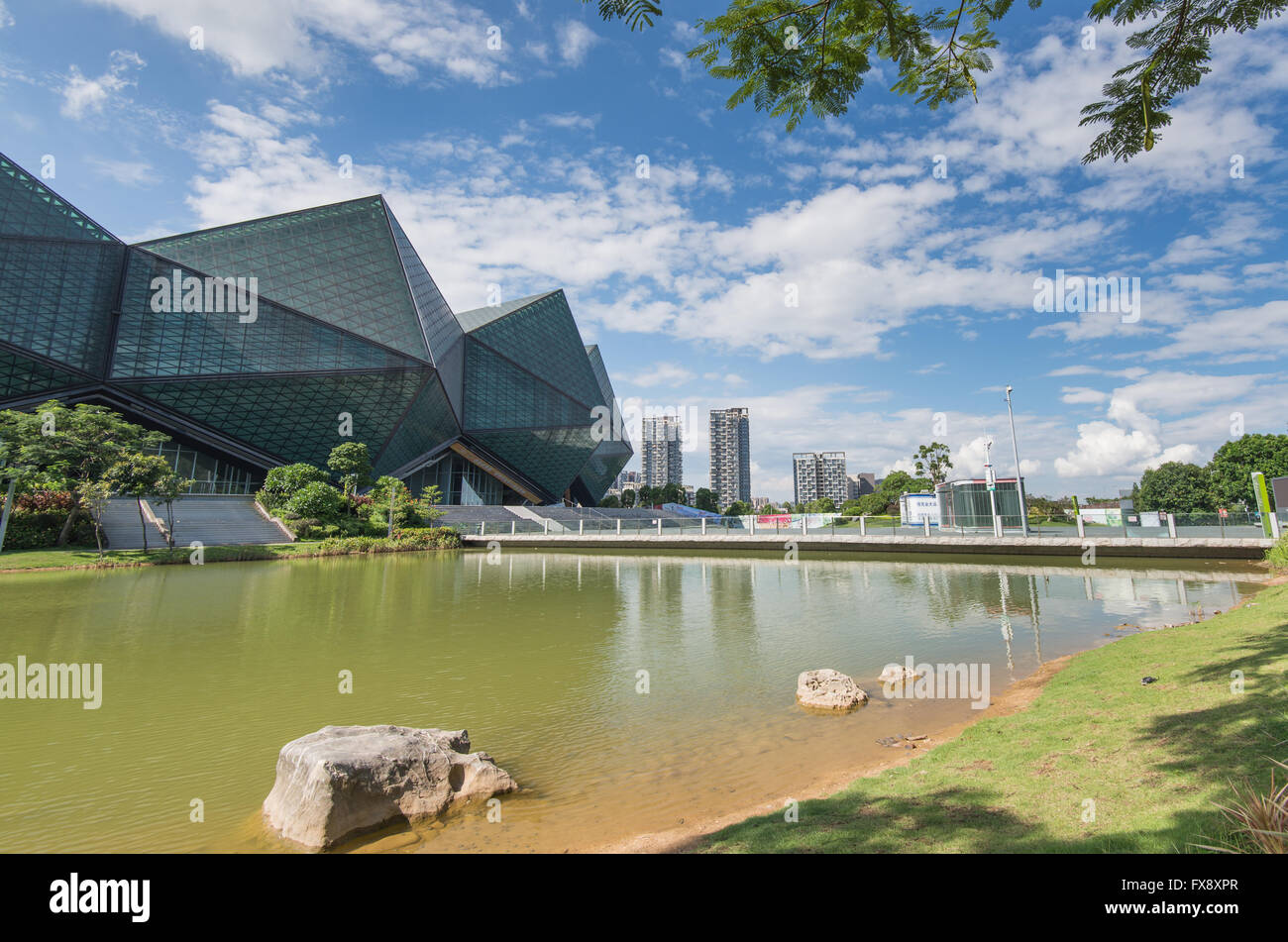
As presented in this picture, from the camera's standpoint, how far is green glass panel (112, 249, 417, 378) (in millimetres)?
43250

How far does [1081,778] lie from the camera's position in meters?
4.53

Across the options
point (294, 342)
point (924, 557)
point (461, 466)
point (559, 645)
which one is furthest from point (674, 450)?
point (559, 645)

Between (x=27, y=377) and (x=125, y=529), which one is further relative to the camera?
(x=27, y=377)

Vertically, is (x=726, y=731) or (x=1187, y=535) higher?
(x=1187, y=535)

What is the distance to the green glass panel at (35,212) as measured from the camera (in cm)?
3828

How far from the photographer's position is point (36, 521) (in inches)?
1097

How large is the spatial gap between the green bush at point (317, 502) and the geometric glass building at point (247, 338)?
39.4ft

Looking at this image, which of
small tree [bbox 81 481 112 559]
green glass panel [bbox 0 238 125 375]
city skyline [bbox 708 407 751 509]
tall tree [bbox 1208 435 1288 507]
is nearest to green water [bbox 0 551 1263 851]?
small tree [bbox 81 481 112 559]

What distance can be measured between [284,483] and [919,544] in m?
39.6

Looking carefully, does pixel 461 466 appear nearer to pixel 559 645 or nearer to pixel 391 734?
pixel 559 645

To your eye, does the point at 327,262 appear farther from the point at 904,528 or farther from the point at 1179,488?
the point at 1179,488

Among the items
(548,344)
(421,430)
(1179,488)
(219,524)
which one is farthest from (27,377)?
(1179,488)

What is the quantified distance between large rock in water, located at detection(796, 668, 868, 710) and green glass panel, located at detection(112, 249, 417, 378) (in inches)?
1908
